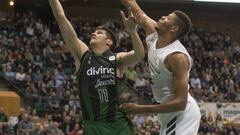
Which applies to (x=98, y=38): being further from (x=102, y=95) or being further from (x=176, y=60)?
(x=176, y=60)

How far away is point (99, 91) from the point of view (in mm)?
5312

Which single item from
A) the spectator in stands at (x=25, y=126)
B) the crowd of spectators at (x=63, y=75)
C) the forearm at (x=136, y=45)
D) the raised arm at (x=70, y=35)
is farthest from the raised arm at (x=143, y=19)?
the spectator in stands at (x=25, y=126)

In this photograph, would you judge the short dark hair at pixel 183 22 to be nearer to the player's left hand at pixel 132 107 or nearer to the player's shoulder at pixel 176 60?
the player's shoulder at pixel 176 60

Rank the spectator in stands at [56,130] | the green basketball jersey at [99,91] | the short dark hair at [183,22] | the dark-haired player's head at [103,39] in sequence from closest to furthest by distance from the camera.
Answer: the short dark hair at [183,22] < the green basketball jersey at [99,91] < the dark-haired player's head at [103,39] < the spectator in stands at [56,130]

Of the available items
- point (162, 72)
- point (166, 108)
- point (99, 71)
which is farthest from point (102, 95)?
point (166, 108)

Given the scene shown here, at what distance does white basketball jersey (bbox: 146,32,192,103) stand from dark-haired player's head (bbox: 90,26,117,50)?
63 cm

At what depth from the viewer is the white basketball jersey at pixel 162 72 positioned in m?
4.89

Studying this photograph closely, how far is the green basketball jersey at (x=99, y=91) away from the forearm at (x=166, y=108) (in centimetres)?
65

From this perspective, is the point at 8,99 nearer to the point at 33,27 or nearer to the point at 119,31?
the point at 33,27

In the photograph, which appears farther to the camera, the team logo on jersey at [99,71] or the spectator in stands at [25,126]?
the spectator in stands at [25,126]

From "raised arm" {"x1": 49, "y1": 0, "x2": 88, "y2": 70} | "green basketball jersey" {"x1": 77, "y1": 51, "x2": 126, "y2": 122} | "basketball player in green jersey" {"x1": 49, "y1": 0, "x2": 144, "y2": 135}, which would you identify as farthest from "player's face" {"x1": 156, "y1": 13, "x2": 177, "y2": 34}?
"raised arm" {"x1": 49, "y1": 0, "x2": 88, "y2": 70}

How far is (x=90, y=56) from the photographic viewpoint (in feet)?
18.0

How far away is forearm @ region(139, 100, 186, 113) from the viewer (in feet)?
15.4

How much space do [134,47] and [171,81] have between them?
2.08 feet
